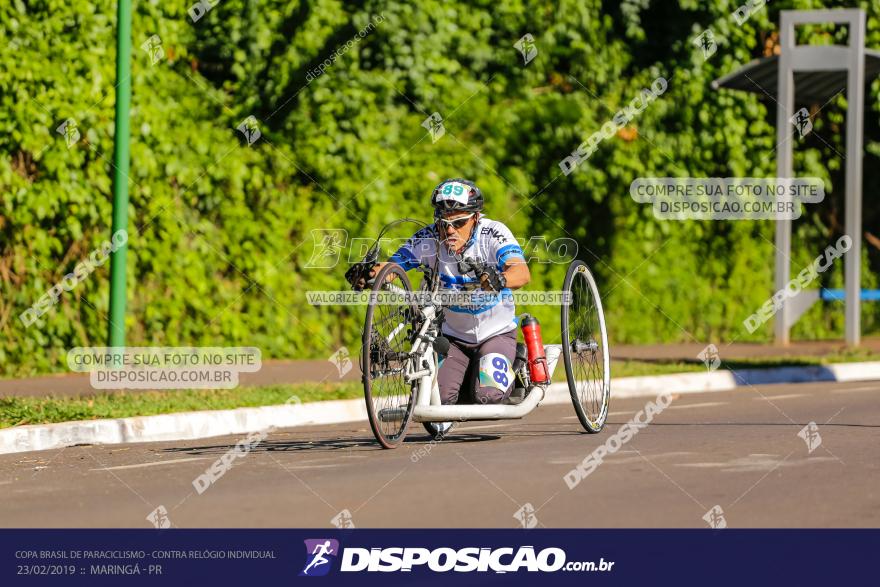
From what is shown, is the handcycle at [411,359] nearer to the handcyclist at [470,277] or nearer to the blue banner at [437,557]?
the handcyclist at [470,277]

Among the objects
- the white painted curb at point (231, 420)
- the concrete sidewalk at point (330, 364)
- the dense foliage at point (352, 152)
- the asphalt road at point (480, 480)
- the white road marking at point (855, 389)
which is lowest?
the asphalt road at point (480, 480)

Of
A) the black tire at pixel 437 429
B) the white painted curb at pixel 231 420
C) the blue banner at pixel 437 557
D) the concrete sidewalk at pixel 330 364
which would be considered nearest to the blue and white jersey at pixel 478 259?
the black tire at pixel 437 429

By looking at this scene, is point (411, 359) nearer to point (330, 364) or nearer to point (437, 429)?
point (437, 429)

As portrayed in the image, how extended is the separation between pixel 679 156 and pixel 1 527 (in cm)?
1554

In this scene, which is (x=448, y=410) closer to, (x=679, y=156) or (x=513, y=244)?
(x=513, y=244)

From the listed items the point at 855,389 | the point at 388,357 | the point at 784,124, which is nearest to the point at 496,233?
the point at 388,357

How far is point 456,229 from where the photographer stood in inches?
396

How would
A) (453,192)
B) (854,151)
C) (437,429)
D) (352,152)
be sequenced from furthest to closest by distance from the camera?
(854,151), (352,152), (437,429), (453,192)

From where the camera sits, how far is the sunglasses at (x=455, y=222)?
996 centimetres

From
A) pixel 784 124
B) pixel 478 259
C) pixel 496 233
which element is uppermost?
pixel 784 124

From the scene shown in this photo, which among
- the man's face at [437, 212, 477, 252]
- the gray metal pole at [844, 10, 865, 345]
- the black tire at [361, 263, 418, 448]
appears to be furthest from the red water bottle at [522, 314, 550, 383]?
the gray metal pole at [844, 10, 865, 345]

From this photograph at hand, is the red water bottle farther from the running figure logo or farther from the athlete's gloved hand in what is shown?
the running figure logo

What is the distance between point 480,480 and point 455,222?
2.30 m

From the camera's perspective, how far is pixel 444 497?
7672 millimetres
